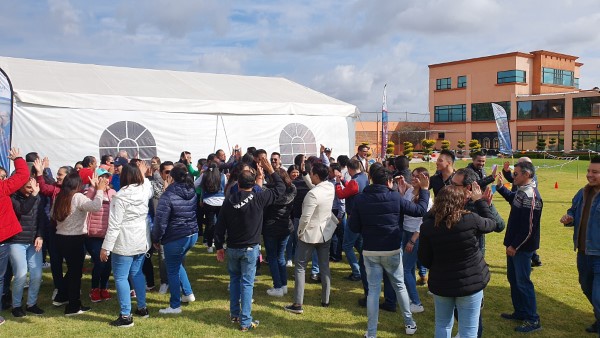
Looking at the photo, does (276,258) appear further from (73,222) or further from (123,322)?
(73,222)

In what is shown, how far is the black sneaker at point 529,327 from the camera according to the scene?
4794 millimetres

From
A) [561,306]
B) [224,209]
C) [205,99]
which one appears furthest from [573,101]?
[224,209]

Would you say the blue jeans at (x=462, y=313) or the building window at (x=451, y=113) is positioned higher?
the building window at (x=451, y=113)

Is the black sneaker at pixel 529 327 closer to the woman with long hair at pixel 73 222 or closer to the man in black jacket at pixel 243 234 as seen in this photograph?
the man in black jacket at pixel 243 234

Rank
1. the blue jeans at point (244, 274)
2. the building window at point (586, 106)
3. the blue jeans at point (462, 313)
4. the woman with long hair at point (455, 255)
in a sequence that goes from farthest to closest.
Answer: the building window at point (586, 106), the blue jeans at point (244, 274), the blue jeans at point (462, 313), the woman with long hair at point (455, 255)

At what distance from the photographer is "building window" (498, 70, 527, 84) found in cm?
4628

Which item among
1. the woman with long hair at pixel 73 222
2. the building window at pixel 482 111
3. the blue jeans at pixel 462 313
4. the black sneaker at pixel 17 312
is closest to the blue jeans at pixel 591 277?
the blue jeans at pixel 462 313

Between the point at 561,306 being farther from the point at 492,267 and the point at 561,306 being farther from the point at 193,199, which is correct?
the point at 193,199

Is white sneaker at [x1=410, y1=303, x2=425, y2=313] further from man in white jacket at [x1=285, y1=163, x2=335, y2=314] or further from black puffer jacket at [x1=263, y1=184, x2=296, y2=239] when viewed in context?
black puffer jacket at [x1=263, y1=184, x2=296, y2=239]

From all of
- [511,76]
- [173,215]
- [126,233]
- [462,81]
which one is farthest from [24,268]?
[462,81]

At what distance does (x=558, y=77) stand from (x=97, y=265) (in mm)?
54513

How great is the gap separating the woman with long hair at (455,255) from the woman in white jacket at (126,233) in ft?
9.76

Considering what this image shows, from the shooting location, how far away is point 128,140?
11.5m

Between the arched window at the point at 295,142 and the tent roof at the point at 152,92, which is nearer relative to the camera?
the tent roof at the point at 152,92
